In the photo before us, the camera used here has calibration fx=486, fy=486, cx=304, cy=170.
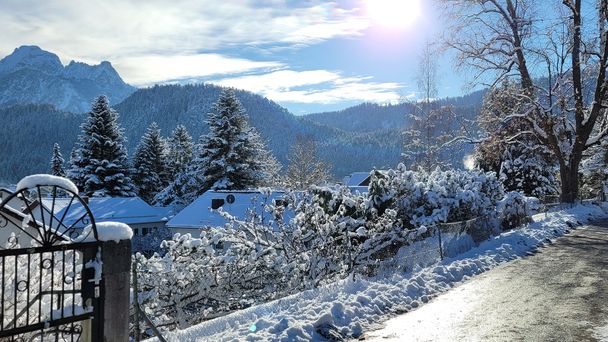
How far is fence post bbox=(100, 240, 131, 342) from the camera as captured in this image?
17.9 ft

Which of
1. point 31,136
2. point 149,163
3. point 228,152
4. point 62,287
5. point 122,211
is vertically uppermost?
point 31,136

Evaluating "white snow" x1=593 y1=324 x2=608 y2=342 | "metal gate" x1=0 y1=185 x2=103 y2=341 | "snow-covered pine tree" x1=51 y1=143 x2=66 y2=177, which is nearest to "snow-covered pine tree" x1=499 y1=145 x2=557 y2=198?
"white snow" x1=593 y1=324 x2=608 y2=342

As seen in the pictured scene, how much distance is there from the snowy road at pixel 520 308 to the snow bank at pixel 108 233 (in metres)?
3.67

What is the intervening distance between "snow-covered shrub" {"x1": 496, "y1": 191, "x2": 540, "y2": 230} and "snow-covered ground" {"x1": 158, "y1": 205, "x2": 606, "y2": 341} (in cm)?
542

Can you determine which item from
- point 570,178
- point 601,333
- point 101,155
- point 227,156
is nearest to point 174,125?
point 101,155

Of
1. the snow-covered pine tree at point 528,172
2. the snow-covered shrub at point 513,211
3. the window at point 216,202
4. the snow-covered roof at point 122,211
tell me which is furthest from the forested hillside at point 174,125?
the snow-covered shrub at point 513,211

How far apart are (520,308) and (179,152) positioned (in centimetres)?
4980

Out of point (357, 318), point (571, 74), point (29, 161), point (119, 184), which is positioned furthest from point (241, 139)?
point (29, 161)

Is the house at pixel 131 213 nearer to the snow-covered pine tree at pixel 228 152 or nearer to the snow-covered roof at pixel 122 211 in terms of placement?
the snow-covered roof at pixel 122 211

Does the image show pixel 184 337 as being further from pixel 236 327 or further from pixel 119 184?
pixel 119 184

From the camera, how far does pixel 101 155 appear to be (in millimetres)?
44375

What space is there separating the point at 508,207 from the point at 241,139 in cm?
2799

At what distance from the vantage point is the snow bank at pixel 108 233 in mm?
5453

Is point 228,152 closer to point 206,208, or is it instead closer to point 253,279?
point 206,208
